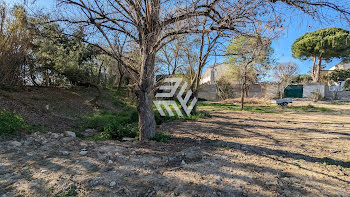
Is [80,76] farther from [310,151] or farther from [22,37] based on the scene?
[310,151]

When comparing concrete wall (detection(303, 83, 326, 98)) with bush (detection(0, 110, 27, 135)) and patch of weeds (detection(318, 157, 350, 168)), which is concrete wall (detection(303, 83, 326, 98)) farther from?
bush (detection(0, 110, 27, 135))

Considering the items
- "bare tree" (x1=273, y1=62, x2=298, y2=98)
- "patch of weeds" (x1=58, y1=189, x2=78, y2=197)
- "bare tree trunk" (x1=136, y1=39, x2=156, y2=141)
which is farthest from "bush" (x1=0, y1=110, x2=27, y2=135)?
"bare tree" (x1=273, y1=62, x2=298, y2=98)

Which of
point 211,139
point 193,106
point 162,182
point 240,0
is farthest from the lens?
point 193,106

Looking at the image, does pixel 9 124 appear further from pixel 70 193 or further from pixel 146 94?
pixel 70 193

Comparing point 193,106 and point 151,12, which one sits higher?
point 151,12

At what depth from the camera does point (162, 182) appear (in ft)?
6.32

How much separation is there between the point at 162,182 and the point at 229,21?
2490mm

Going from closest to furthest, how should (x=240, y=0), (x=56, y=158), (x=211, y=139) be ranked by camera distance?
(x=56, y=158), (x=240, y=0), (x=211, y=139)

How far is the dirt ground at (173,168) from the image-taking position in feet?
5.83

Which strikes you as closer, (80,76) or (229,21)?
(229,21)

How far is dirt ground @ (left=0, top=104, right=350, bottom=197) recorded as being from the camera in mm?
1776

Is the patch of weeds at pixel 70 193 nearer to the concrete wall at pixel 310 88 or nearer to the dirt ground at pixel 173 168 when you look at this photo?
the dirt ground at pixel 173 168

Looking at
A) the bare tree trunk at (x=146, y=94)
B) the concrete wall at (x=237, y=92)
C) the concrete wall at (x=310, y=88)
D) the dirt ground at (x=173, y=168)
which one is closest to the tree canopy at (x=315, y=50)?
the concrete wall at (x=310, y=88)

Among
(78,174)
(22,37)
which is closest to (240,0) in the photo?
(78,174)
